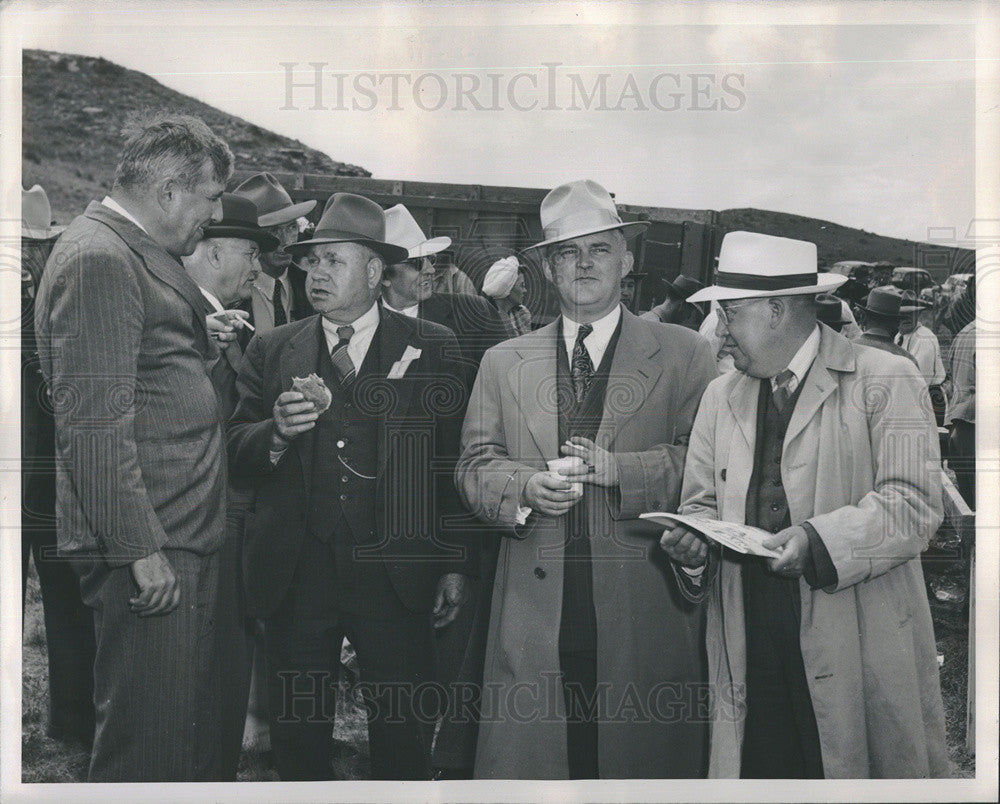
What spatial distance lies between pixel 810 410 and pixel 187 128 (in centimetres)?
265

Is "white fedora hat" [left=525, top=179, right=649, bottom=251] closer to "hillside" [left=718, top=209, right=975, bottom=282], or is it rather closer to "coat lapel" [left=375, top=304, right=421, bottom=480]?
"hillside" [left=718, top=209, right=975, bottom=282]

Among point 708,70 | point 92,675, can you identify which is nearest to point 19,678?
point 92,675

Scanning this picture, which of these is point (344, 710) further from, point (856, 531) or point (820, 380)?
point (820, 380)

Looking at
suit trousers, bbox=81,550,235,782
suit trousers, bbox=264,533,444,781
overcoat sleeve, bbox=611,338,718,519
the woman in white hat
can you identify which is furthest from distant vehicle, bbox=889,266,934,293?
suit trousers, bbox=81,550,235,782

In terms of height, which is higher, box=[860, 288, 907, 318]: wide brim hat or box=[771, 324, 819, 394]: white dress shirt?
box=[860, 288, 907, 318]: wide brim hat

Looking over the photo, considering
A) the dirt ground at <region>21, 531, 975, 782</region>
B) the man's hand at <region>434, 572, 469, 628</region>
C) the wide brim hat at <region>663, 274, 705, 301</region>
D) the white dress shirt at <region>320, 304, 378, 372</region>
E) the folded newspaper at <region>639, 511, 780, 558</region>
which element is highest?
the wide brim hat at <region>663, 274, 705, 301</region>

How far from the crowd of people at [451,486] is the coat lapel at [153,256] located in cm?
1

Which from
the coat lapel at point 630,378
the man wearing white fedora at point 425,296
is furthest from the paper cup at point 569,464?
the man wearing white fedora at point 425,296

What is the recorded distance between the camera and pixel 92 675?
422 centimetres

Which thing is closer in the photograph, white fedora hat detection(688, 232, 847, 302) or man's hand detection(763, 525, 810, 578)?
man's hand detection(763, 525, 810, 578)

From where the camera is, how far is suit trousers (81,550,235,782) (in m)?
4.02

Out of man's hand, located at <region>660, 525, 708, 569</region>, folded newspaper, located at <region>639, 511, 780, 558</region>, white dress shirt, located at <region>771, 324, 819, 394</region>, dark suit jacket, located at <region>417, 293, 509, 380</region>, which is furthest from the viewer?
dark suit jacket, located at <region>417, 293, 509, 380</region>

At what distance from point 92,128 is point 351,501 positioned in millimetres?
1888
